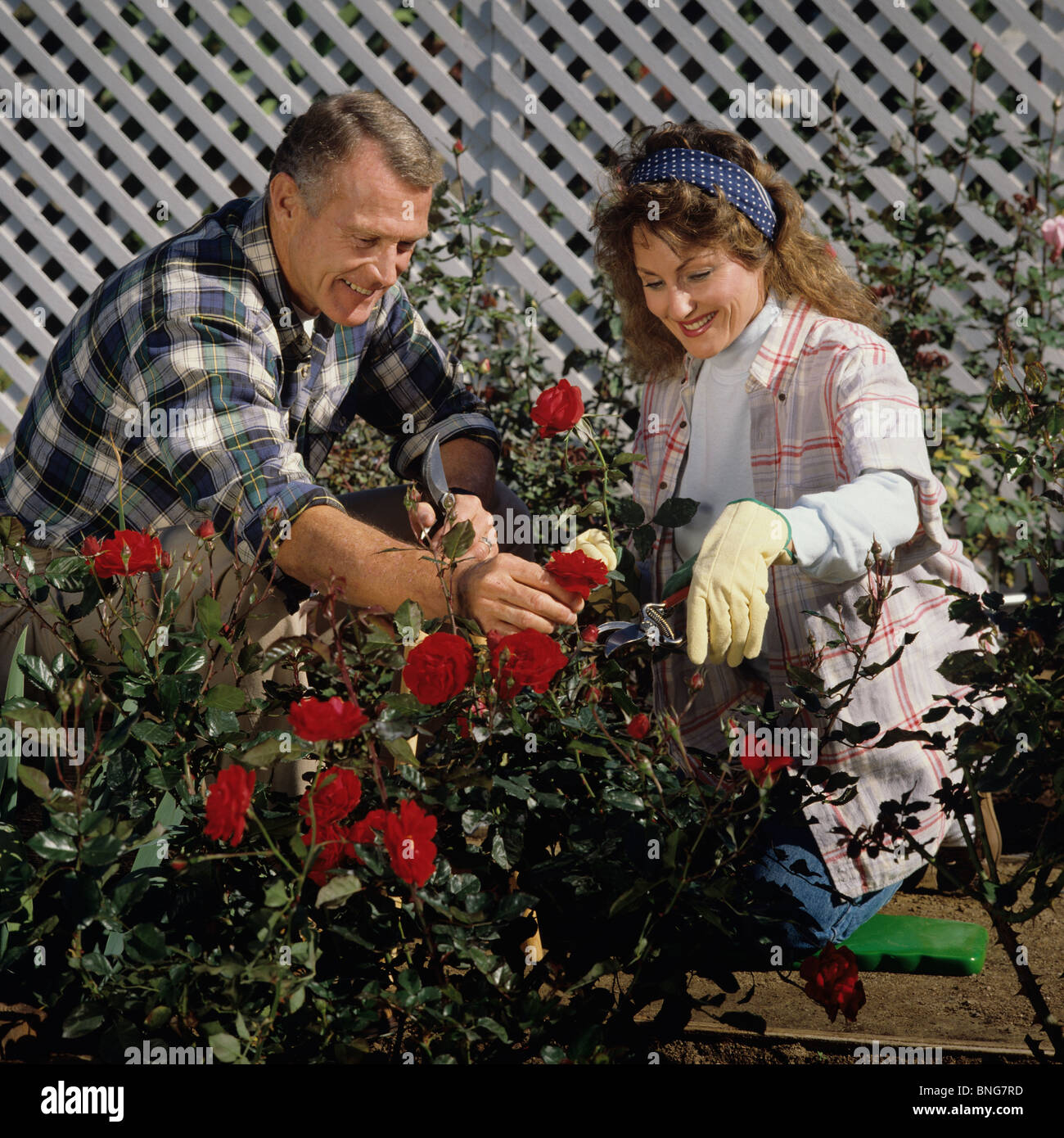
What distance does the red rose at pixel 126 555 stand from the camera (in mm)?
1309

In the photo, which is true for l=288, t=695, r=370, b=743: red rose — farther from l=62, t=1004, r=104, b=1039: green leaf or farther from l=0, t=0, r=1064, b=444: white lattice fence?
l=0, t=0, r=1064, b=444: white lattice fence

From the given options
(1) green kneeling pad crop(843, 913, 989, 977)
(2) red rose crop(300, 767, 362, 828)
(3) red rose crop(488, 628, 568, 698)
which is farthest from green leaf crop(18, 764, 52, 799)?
(1) green kneeling pad crop(843, 913, 989, 977)

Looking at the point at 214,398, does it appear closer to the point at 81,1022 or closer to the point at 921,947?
the point at 81,1022

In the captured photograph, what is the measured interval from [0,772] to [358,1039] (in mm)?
553

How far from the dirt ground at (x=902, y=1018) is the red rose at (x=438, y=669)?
24.1 inches

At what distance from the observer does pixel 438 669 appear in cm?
116

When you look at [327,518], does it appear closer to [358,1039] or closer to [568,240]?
[358,1039]

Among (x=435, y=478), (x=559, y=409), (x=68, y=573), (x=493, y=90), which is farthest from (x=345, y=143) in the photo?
(x=493, y=90)

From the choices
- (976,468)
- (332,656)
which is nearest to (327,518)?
(332,656)

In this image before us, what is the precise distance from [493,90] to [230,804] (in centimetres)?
340

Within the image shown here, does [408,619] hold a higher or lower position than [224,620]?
lower

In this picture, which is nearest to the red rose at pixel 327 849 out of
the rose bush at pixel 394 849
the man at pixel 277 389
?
the rose bush at pixel 394 849

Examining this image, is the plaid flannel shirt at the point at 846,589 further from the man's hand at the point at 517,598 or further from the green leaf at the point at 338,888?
the green leaf at the point at 338,888

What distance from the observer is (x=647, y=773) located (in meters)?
1.27
